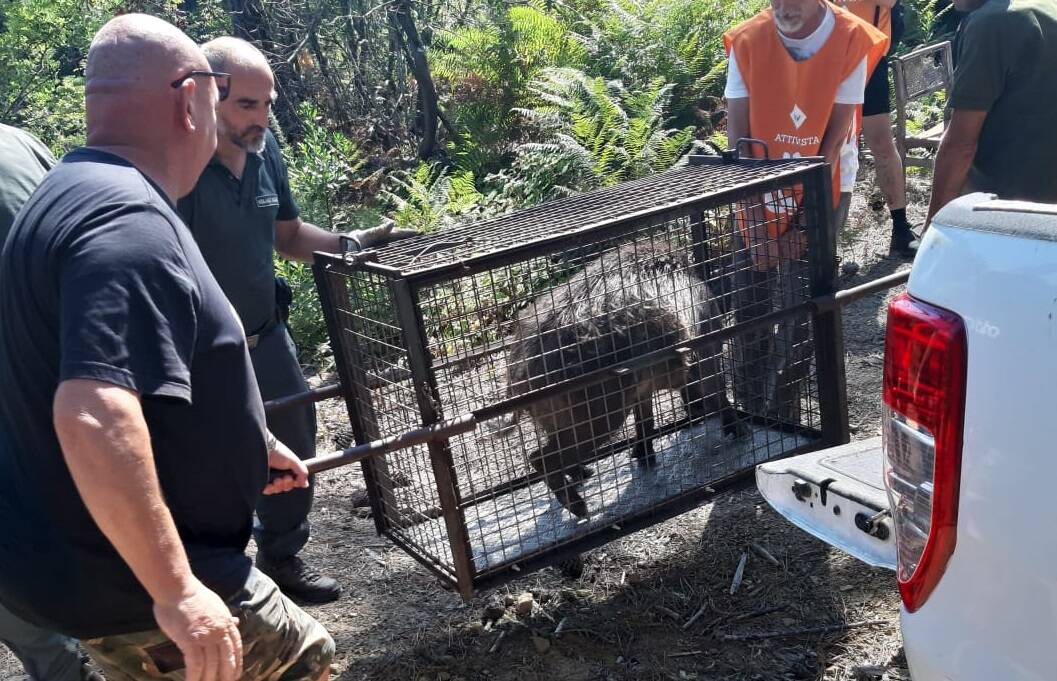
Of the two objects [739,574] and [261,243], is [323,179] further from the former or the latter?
[739,574]

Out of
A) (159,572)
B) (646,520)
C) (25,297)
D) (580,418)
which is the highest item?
(25,297)

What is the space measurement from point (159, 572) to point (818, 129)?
12.3ft

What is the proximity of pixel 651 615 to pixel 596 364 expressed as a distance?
3.38ft

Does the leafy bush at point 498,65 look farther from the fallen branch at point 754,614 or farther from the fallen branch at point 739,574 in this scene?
the fallen branch at point 754,614

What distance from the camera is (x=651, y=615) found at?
11.8 ft

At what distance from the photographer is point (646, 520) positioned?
343 centimetres

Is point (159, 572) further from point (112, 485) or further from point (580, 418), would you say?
point (580, 418)

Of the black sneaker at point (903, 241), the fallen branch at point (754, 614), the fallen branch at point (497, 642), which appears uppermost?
the black sneaker at point (903, 241)

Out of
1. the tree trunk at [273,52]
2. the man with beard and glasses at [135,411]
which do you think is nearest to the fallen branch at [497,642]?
the man with beard and glasses at [135,411]

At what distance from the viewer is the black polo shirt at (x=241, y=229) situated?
3666 mm

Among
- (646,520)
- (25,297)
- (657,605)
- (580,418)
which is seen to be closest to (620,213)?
(580,418)

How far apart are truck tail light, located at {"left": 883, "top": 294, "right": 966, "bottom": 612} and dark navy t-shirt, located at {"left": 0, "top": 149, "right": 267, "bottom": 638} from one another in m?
1.46

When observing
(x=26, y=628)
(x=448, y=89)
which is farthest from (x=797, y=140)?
(x=448, y=89)

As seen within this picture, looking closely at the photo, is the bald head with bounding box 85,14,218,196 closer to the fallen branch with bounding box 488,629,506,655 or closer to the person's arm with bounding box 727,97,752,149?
the fallen branch with bounding box 488,629,506,655
